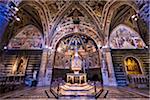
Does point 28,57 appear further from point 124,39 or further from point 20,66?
point 124,39

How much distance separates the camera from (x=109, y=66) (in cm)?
995

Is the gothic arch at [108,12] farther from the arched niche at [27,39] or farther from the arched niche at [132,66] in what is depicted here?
the arched niche at [27,39]

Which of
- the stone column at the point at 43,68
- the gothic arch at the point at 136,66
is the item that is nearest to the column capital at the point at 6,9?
the stone column at the point at 43,68

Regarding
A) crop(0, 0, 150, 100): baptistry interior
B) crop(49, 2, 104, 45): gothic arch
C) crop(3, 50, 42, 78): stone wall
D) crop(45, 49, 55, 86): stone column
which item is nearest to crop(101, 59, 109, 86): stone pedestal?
crop(0, 0, 150, 100): baptistry interior

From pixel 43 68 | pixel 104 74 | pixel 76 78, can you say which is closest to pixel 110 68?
pixel 104 74

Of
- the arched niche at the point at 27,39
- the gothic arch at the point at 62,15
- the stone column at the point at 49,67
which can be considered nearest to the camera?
the stone column at the point at 49,67

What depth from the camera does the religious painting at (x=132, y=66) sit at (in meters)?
10.4

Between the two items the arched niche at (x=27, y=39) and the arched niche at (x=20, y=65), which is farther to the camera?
the arched niche at (x=27, y=39)

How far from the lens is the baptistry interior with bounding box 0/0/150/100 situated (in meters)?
9.80

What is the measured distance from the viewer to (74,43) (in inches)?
483

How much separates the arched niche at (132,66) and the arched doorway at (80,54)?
2309 mm

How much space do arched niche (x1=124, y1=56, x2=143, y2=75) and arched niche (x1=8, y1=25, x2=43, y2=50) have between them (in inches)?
297

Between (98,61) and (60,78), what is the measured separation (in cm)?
344

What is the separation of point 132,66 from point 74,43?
540 cm
